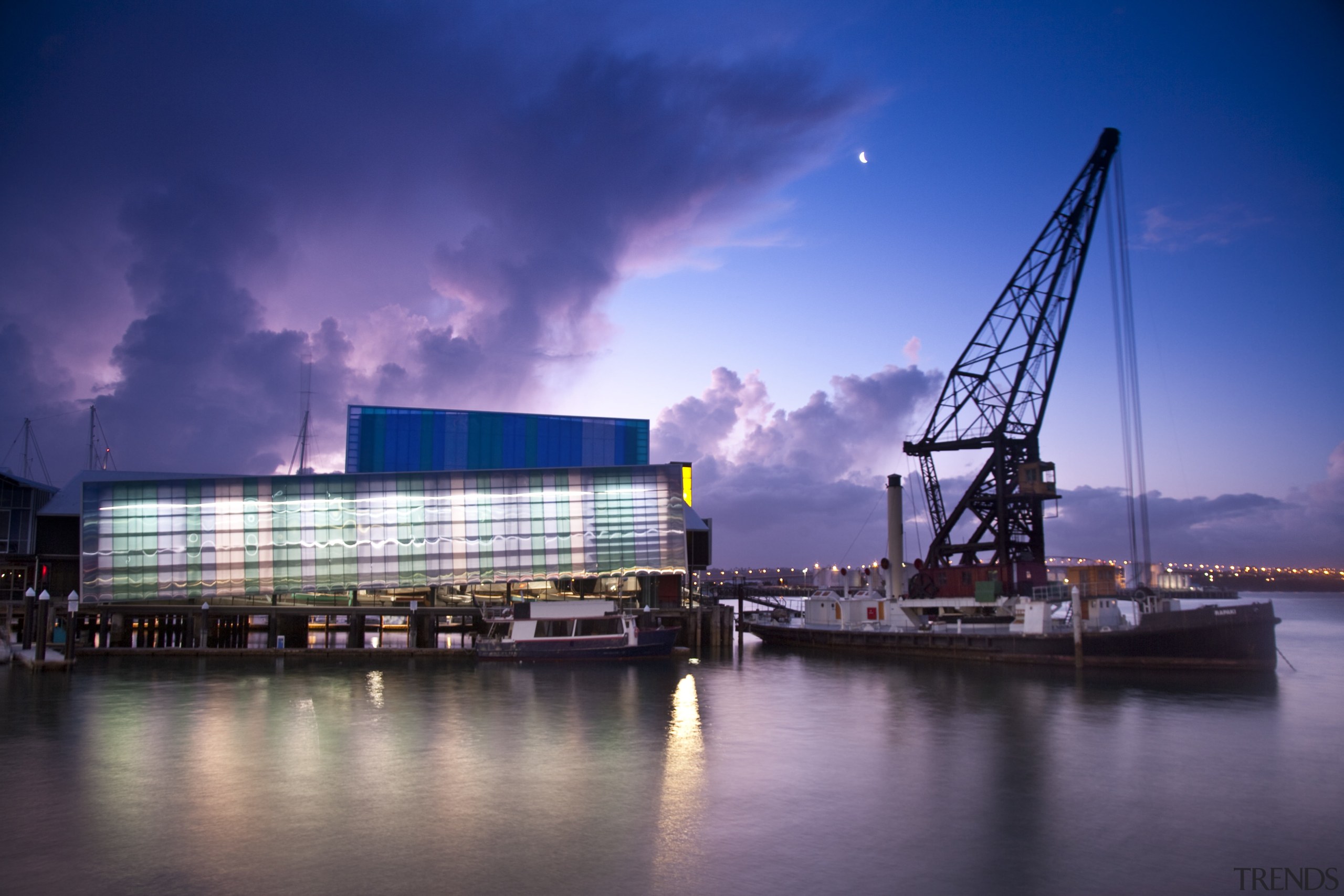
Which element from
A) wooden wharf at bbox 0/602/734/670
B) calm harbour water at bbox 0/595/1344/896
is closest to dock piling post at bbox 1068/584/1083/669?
calm harbour water at bbox 0/595/1344/896

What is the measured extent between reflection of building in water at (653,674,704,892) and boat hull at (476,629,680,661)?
22.5 m

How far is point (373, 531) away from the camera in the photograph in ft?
238

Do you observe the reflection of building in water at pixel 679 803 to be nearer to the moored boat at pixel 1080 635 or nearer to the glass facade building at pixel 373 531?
the moored boat at pixel 1080 635

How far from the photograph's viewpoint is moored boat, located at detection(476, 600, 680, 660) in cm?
5850

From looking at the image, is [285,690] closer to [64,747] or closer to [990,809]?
[64,747]

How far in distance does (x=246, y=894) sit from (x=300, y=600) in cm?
6321

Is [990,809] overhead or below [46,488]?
below

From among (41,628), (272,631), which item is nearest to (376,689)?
(41,628)

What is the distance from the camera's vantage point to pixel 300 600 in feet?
244

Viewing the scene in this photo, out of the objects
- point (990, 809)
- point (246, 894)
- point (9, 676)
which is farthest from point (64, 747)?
point (990, 809)

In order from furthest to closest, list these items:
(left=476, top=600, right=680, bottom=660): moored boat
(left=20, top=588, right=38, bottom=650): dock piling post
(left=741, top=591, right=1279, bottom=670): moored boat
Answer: (left=476, top=600, right=680, bottom=660): moored boat
(left=20, top=588, right=38, bottom=650): dock piling post
(left=741, top=591, right=1279, bottom=670): moored boat

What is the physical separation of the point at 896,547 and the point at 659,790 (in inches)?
1981

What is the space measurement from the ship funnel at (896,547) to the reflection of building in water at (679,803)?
37145 mm

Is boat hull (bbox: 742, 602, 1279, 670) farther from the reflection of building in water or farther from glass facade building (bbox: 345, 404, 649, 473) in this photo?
glass facade building (bbox: 345, 404, 649, 473)
